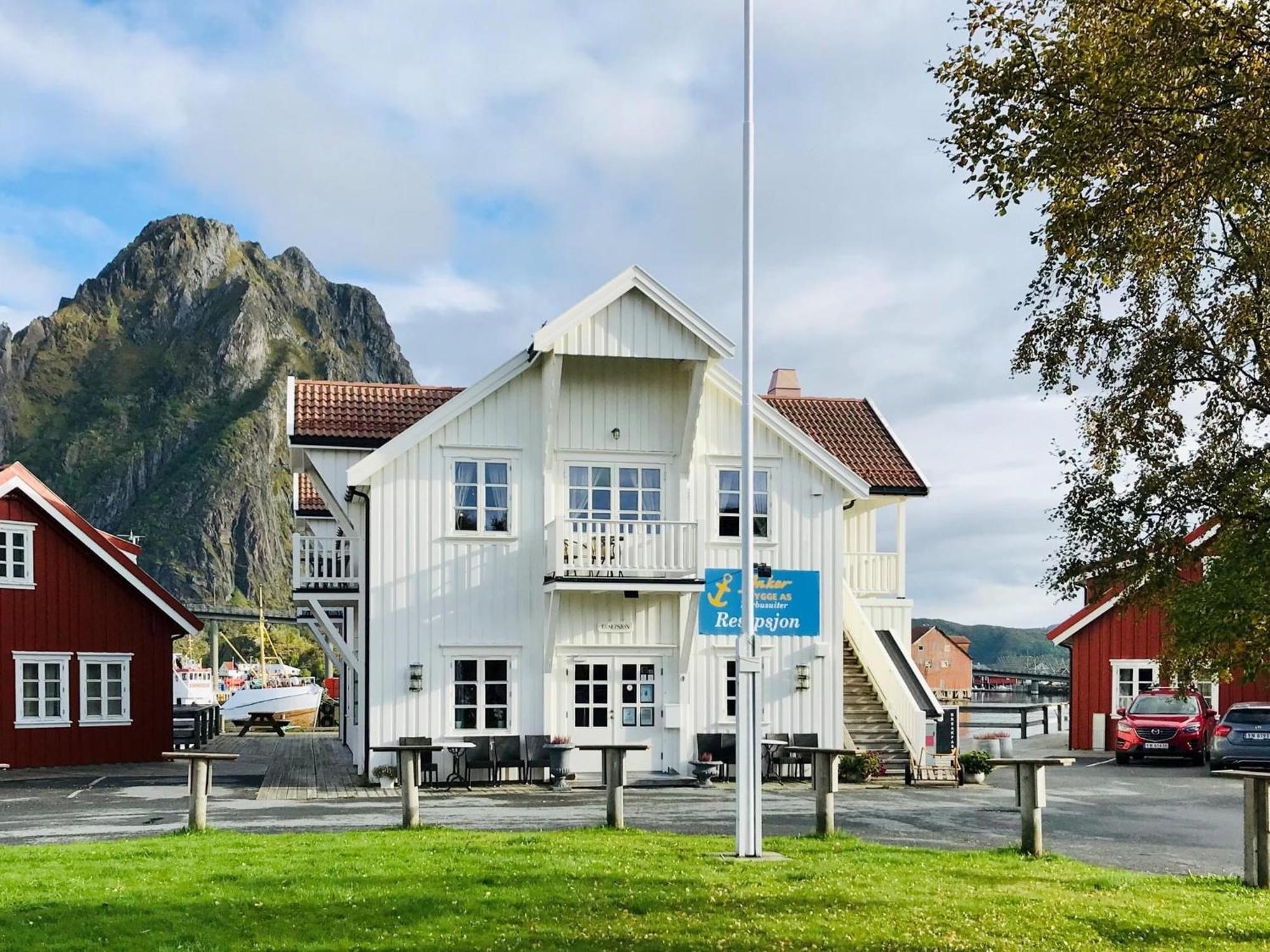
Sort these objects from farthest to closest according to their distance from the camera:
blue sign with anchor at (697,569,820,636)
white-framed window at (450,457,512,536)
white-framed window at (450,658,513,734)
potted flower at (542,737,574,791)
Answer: white-framed window at (450,457,512,536) → white-framed window at (450,658,513,734) → potted flower at (542,737,574,791) → blue sign with anchor at (697,569,820,636)

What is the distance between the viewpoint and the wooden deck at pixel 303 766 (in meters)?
23.5

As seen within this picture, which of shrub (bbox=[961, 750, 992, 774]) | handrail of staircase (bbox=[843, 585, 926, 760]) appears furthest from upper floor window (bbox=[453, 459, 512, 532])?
shrub (bbox=[961, 750, 992, 774])

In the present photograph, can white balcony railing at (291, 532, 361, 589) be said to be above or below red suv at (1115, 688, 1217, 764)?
above

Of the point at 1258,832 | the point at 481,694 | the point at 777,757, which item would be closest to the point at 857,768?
the point at 777,757

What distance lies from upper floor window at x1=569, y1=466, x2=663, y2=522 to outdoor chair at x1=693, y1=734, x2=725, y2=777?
418cm

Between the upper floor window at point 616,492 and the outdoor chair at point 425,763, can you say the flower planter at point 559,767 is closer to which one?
the outdoor chair at point 425,763

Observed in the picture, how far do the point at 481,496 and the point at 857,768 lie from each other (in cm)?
852

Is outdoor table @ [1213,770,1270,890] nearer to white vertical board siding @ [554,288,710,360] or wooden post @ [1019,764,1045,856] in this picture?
wooden post @ [1019,764,1045,856]

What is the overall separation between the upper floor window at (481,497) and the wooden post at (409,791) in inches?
398

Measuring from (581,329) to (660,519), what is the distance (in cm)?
399

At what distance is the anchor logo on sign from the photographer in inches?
580

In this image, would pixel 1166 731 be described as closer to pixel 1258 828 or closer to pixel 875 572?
pixel 875 572

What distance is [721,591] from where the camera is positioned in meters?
14.9

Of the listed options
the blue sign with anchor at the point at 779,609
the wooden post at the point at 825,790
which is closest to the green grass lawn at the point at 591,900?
the wooden post at the point at 825,790
